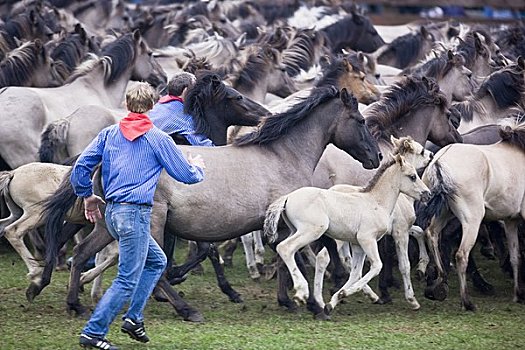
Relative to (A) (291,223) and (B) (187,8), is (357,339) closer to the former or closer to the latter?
(A) (291,223)

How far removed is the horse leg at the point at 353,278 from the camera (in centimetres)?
952

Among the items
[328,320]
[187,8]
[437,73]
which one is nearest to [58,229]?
[328,320]

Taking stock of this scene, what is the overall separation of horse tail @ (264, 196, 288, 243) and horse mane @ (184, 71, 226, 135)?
1525 millimetres

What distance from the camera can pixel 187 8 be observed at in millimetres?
24203

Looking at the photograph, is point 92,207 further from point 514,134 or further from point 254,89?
point 254,89

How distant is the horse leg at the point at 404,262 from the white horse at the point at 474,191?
30 centimetres

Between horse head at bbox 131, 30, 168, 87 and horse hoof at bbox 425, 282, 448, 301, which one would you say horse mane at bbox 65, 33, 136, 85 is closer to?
horse head at bbox 131, 30, 168, 87

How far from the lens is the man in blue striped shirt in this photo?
774cm

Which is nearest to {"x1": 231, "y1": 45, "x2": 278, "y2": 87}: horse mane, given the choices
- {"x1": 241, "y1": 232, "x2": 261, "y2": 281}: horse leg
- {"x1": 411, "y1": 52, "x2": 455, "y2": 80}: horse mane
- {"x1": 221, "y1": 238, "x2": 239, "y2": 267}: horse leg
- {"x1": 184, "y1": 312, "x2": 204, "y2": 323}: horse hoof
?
{"x1": 411, "y1": 52, "x2": 455, "y2": 80}: horse mane

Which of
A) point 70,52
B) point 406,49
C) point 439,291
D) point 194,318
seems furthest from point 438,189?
point 406,49

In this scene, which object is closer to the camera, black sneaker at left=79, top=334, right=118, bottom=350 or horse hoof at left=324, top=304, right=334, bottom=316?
black sneaker at left=79, top=334, right=118, bottom=350

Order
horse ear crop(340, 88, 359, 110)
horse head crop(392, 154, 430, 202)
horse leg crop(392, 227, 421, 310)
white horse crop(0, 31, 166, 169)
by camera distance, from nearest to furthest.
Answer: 1. horse head crop(392, 154, 430, 202)
2. horse ear crop(340, 88, 359, 110)
3. horse leg crop(392, 227, 421, 310)
4. white horse crop(0, 31, 166, 169)

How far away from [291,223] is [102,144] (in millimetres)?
2130

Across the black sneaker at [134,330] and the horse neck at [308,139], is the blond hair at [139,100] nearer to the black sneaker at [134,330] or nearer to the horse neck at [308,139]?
the black sneaker at [134,330]
